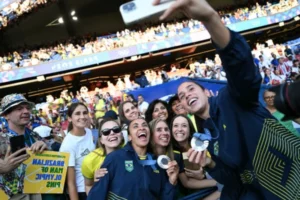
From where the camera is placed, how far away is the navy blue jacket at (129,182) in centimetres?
264

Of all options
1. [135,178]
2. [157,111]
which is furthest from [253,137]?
[157,111]

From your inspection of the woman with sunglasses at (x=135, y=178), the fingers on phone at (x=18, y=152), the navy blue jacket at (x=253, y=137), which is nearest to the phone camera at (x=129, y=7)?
the navy blue jacket at (x=253, y=137)

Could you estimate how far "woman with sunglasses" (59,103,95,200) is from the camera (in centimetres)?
338

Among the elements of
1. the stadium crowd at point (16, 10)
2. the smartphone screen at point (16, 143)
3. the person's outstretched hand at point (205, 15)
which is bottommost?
the smartphone screen at point (16, 143)

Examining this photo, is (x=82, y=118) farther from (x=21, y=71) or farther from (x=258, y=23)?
(x=258, y=23)

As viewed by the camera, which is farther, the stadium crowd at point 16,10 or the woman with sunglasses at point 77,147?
the stadium crowd at point 16,10

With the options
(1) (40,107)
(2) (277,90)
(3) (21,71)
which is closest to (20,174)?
(2) (277,90)

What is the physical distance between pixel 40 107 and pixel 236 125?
14748mm

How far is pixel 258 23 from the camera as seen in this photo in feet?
68.6

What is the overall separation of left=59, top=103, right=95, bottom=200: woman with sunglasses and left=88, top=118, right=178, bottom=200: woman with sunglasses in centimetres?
76

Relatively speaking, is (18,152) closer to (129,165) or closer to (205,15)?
(129,165)

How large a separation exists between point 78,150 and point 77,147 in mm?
32

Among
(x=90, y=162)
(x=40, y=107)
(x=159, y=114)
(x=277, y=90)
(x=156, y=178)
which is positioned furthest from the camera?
(x=40, y=107)

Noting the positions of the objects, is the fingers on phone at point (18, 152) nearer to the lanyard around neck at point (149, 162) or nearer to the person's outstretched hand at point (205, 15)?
the lanyard around neck at point (149, 162)
